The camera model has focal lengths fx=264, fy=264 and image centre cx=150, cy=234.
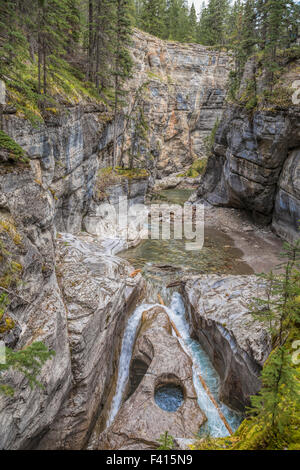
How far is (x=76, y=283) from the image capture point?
10.1 metres

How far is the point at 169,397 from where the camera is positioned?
9.78m

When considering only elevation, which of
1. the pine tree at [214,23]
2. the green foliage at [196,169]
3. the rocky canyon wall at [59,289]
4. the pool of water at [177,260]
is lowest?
the pool of water at [177,260]

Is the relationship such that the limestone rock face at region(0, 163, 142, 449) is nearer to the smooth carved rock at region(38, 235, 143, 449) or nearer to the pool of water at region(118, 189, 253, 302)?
the smooth carved rock at region(38, 235, 143, 449)

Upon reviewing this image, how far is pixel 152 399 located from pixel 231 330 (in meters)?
3.87

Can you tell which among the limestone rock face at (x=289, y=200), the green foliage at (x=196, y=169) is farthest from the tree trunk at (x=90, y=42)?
the green foliage at (x=196, y=169)

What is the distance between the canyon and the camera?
714cm

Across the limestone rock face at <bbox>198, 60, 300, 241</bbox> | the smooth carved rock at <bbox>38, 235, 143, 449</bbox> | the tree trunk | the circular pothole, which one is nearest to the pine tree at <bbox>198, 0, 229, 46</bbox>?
the limestone rock face at <bbox>198, 60, 300, 241</bbox>

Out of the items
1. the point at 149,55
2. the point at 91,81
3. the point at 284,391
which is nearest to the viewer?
the point at 284,391

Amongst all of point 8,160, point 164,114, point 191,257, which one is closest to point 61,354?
point 8,160

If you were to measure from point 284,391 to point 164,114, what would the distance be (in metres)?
51.6

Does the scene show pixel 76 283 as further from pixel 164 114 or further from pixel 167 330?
pixel 164 114

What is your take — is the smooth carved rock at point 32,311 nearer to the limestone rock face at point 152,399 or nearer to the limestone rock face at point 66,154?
the limestone rock face at point 152,399

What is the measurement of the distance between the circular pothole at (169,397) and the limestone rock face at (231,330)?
1681 mm

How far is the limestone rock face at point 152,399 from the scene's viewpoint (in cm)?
806
